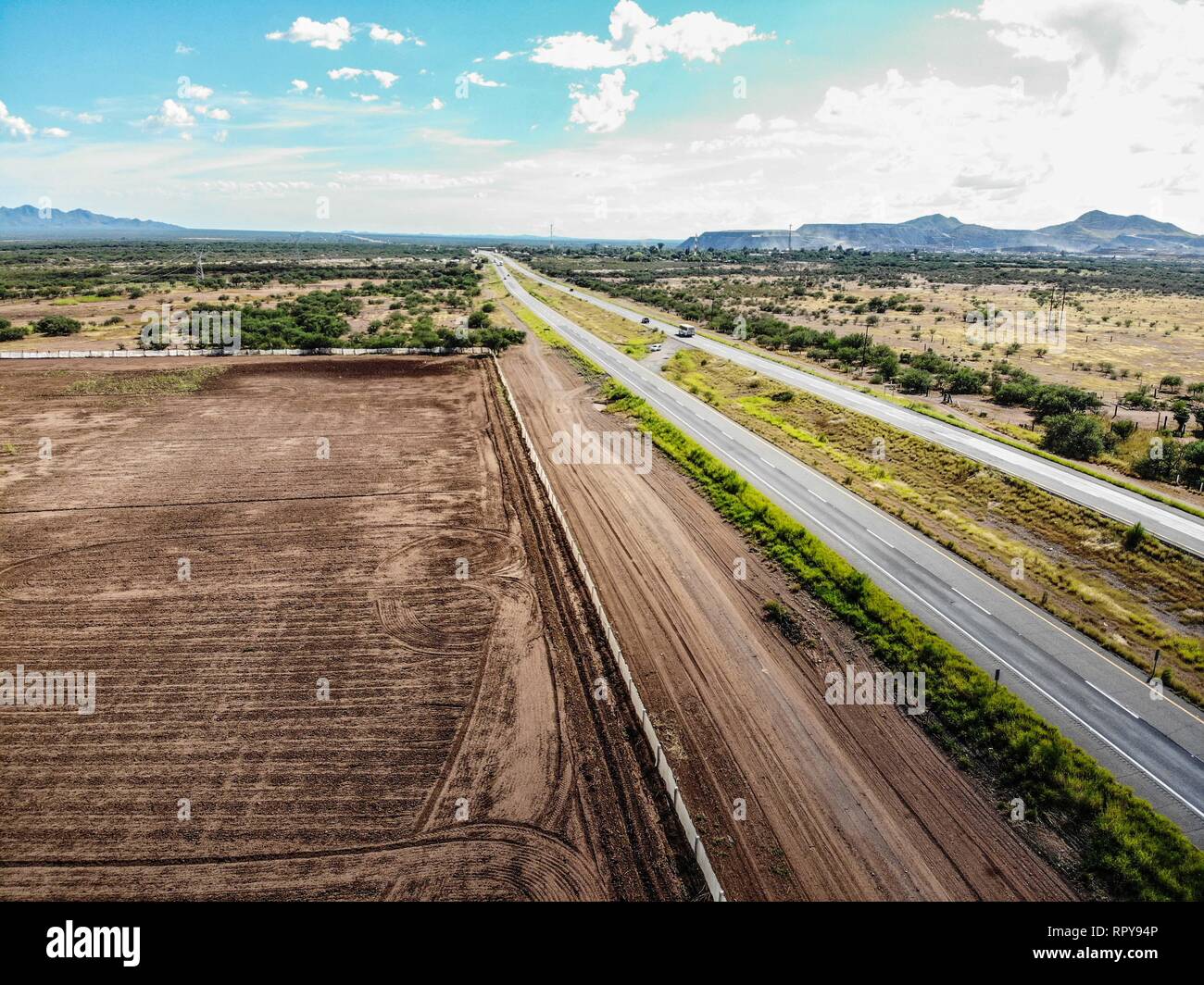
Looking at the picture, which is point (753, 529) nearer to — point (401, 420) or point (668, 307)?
point (401, 420)

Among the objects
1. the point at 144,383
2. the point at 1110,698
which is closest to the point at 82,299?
the point at 144,383

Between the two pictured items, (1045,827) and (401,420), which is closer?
(1045,827)

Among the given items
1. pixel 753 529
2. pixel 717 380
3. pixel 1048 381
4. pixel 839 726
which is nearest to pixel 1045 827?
pixel 839 726

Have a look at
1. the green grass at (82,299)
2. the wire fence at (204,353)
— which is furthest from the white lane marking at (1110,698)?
the green grass at (82,299)

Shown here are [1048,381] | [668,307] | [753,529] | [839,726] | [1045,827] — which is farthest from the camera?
[668,307]

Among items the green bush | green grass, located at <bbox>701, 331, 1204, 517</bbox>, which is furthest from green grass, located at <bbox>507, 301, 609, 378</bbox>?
the green bush

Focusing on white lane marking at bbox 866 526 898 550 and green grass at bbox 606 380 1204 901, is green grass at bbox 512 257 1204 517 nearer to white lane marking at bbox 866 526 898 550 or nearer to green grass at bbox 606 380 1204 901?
white lane marking at bbox 866 526 898 550

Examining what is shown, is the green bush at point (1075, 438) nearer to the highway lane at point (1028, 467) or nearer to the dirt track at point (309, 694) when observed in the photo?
the highway lane at point (1028, 467)
